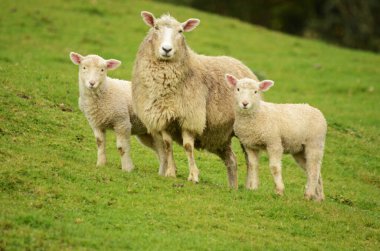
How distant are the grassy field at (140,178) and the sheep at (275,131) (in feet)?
1.60

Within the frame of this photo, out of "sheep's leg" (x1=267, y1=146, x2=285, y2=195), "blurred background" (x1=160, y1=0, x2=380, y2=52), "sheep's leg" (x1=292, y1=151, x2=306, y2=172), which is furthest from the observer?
"blurred background" (x1=160, y1=0, x2=380, y2=52)

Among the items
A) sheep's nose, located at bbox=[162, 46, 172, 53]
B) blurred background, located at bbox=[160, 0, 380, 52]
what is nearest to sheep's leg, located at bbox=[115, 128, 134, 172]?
sheep's nose, located at bbox=[162, 46, 172, 53]

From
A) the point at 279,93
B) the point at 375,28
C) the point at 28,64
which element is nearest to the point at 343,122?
the point at 279,93

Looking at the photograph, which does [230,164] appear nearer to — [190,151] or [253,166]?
[253,166]

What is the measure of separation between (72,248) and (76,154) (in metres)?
5.45

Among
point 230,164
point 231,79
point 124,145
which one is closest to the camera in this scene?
point 231,79

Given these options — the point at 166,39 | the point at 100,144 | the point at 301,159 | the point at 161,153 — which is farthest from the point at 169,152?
the point at 301,159

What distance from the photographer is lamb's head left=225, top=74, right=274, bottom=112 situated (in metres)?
11.9

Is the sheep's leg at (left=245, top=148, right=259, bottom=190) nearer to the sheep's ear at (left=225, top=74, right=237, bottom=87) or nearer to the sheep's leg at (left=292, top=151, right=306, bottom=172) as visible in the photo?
the sheep's leg at (left=292, top=151, right=306, bottom=172)

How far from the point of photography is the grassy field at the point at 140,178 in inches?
387

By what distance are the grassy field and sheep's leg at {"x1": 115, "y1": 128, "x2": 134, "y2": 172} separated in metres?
0.22

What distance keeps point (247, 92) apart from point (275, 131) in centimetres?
77

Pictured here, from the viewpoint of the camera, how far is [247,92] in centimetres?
1195

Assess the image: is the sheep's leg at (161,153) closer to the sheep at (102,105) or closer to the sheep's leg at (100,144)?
the sheep at (102,105)
